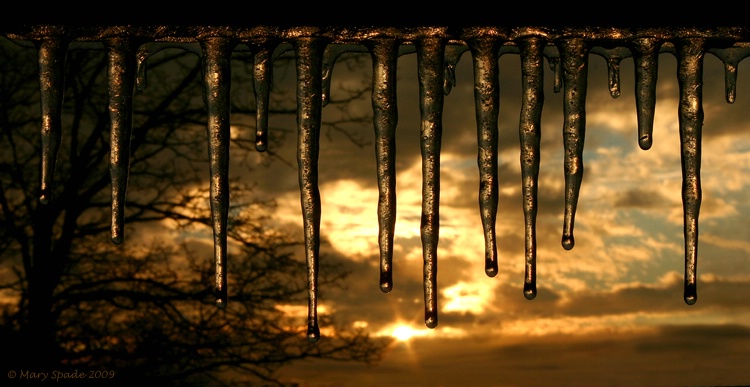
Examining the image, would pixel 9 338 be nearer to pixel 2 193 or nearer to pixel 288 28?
pixel 2 193

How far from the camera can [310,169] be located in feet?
7.20

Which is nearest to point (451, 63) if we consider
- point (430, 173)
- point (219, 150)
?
point (430, 173)

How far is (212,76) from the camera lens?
6.82ft

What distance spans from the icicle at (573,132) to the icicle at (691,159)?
0.88ft

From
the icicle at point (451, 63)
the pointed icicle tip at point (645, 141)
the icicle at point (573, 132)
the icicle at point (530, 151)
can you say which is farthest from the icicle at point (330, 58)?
the pointed icicle tip at point (645, 141)

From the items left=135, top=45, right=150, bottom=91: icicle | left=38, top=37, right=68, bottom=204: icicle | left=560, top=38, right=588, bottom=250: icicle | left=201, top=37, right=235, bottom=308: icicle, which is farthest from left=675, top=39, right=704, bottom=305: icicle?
left=38, top=37, right=68, bottom=204: icicle

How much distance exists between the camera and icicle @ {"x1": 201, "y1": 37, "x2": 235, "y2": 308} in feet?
6.87

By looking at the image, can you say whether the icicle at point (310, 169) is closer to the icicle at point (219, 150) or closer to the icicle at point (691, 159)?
the icicle at point (219, 150)

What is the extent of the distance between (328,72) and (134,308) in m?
4.27

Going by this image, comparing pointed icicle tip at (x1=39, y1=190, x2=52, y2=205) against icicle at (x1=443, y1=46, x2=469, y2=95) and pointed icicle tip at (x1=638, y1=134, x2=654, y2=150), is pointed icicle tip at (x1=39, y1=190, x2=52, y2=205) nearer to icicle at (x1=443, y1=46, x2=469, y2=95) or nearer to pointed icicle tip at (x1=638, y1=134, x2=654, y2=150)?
icicle at (x1=443, y1=46, x2=469, y2=95)

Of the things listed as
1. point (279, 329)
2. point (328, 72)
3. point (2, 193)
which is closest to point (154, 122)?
point (2, 193)

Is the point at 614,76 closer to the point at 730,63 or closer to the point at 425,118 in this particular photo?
the point at 730,63

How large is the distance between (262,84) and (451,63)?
53 cm

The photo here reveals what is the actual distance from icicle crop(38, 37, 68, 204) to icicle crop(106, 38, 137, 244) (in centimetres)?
14
